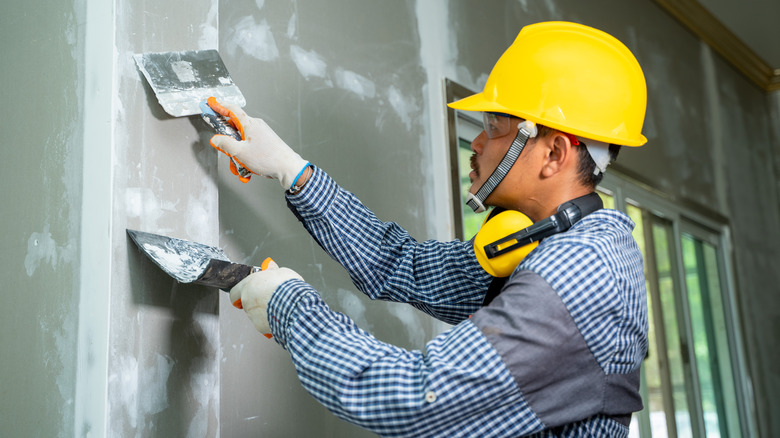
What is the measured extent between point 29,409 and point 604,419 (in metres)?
1.01

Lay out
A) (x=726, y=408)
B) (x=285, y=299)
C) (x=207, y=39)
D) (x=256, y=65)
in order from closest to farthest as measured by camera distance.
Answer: (x=285, y=299) < (x=207, y=39) < (x=256, y=65) < (x=726, y=408)

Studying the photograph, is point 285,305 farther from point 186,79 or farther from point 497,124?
point 497,124

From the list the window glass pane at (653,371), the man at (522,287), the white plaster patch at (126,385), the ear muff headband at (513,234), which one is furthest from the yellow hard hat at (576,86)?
the window glass pane at (653,371)

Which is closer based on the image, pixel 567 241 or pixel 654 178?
pixel 567 241

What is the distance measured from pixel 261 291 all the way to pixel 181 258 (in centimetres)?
17

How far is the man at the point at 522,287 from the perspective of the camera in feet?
3.96

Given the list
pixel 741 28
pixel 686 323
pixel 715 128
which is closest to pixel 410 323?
pixel 686 323

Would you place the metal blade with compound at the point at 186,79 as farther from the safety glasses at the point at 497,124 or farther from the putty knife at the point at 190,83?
the safety glasses at the point at 497,124

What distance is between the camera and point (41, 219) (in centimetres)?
138

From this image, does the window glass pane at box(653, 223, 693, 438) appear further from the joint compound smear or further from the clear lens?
the joint compound smear

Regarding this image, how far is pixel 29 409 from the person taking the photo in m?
1.33

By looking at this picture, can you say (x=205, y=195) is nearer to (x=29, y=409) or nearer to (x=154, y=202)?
(x=154, y=202)

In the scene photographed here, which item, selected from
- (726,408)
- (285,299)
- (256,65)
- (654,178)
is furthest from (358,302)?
(726,408)

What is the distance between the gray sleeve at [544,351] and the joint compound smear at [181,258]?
520 mm
